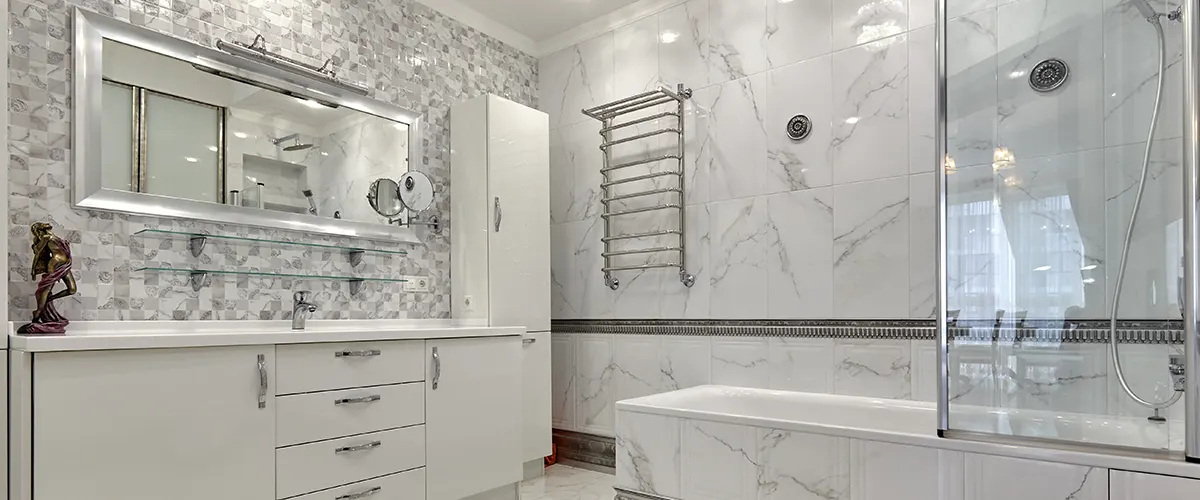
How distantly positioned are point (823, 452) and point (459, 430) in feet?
4.73

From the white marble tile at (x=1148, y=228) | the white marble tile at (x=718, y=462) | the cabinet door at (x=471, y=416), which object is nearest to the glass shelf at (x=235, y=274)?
the cabinet door at (x=471, y=416)

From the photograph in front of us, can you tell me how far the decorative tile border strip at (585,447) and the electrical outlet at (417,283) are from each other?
1.24 m

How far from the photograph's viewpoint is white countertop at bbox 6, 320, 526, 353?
5.70 feet

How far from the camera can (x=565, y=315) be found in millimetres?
3977

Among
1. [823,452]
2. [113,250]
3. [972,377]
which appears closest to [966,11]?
[972,377]

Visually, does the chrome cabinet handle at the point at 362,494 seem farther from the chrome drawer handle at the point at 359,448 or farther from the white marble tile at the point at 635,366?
the white marble tile at the point at 635,366

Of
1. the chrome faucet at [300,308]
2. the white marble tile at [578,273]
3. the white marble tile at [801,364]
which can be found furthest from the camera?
the white marble tile at [578,273]

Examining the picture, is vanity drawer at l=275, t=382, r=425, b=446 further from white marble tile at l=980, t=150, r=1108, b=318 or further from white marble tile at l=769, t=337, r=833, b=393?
white marble tile at l=980, t=150, r=1108, b=318

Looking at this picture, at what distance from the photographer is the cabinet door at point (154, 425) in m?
1.71

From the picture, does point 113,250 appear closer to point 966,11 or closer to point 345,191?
point 345,191

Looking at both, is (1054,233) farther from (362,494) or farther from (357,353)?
(362,494)

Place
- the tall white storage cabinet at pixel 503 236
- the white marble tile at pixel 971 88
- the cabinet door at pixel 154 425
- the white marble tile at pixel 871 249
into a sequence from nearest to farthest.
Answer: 1. the cabinet door at pixel 154 425
2. the white marble tile at pixel 971 88
3. the white marble tile at pixel 871 249
4. the tall white storage cabinet at pixel 503 236

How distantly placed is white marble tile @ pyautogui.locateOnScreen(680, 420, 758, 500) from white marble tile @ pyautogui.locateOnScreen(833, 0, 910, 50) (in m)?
1.75

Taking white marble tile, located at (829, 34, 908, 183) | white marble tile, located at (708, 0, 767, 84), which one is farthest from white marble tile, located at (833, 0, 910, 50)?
white marble tile, located at (708, 0, 767, 84)
